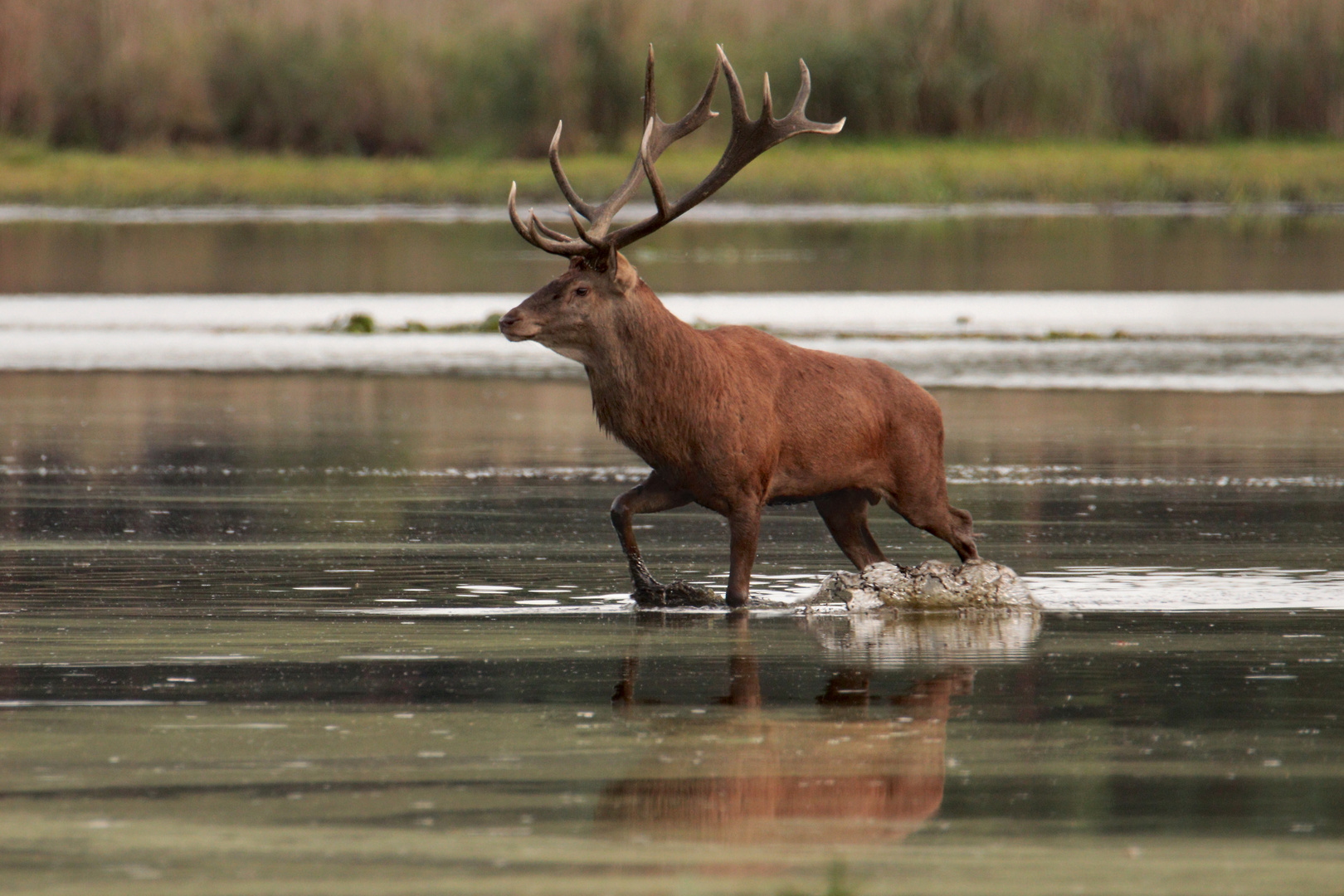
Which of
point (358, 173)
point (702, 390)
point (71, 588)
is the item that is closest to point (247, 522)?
point (71, 588)

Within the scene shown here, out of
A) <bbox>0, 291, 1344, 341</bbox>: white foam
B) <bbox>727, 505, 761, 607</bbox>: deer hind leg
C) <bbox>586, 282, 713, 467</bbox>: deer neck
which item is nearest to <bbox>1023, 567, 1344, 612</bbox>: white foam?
<bbox>727, 505, 761, 607</bbox>: deer hind leg

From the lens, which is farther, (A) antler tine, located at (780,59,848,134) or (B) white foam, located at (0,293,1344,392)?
(B) white foam, located at (0,293,1344,392)

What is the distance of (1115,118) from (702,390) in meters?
50.3

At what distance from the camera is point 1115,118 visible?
59469mm

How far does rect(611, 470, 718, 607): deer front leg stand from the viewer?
35.6 ft

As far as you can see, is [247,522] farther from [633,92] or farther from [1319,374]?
[633,92]

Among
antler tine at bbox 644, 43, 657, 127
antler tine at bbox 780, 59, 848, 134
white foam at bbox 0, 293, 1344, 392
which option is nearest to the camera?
antler tine at bbox 644, 43, 657, 127

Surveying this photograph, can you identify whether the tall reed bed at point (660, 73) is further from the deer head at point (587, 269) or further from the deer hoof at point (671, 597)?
the deer hoof at point (671, 597)

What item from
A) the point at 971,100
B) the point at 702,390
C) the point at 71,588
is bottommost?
the point at 71,588

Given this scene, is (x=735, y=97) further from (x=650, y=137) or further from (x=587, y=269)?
(x=587, y=269)

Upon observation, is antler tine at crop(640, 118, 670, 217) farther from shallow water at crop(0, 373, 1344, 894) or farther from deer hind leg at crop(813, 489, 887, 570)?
shallow water at crop(0, 373, 1344, 894)

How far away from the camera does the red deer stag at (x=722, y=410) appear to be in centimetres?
1084

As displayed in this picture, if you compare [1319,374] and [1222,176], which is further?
[1222,176]

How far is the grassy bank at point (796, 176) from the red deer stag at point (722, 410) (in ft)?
125
